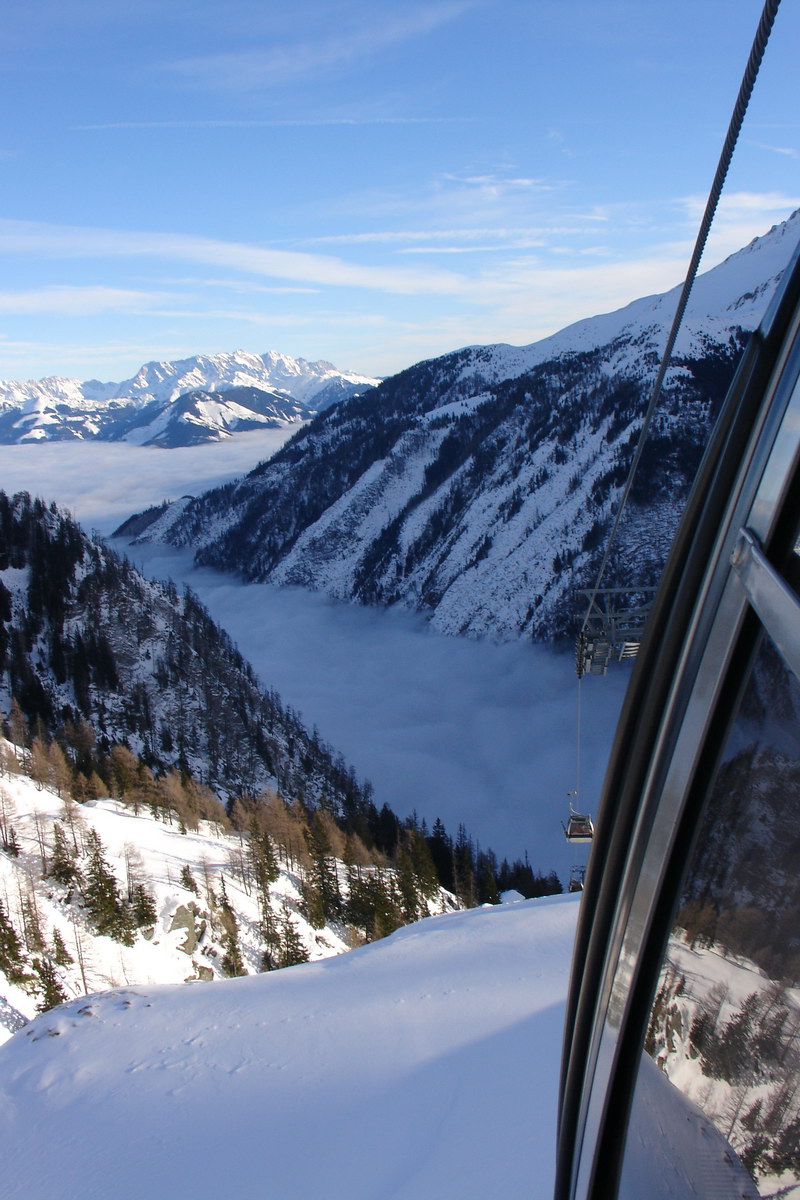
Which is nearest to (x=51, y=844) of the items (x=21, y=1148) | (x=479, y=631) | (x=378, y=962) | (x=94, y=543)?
(x=378, y=962)

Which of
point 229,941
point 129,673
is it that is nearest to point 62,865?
point 229,941

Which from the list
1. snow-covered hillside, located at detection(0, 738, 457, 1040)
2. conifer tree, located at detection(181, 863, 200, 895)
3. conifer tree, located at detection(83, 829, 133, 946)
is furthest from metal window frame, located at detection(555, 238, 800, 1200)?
conifer tree, located at detection(181, 863, 200, 895)

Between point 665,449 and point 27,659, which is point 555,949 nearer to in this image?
point 27,659

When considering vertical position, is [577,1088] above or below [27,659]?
above

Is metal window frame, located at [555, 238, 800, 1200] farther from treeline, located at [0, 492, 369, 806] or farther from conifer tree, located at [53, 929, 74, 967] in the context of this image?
treeline, located at [0, 492, 369, 806]

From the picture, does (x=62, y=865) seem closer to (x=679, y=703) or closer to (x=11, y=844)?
(x=11, y=844)

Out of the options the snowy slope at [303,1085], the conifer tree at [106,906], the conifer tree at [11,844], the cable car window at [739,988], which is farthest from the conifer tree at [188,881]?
the cable car window at [739,988]

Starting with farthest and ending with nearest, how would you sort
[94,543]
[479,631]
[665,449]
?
[479,631] → [665,449] → [94,543]
